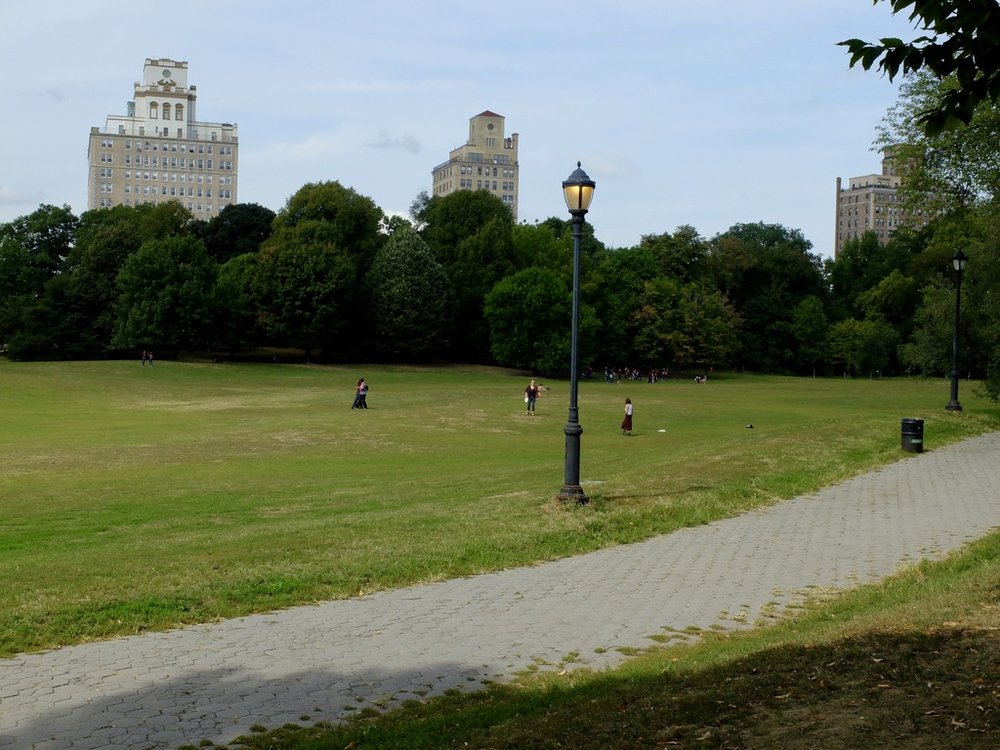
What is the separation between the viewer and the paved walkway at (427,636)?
7078mm

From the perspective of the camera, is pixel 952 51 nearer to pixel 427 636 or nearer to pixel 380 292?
pixel 427 636

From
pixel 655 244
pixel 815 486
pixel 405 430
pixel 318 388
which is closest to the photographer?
pixel 815 486

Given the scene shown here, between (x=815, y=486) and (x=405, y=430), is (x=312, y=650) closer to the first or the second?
(x=815, y=486)

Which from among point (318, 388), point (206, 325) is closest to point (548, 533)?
point (318, 388)

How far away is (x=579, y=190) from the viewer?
16.4 metres

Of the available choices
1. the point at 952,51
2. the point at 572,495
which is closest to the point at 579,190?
the point at 572,495

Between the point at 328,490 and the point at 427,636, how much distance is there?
13.1 metres

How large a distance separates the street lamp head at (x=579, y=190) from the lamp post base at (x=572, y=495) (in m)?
4.63

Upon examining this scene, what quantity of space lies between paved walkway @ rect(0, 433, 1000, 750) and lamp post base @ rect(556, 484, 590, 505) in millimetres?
2121

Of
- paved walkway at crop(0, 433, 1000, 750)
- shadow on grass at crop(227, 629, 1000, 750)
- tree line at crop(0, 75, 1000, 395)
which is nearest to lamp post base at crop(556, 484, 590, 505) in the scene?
paved walkway at crop(0, 433, 1000, 750)

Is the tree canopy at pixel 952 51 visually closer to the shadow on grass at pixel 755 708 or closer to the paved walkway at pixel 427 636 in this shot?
the shadow on grass at pixel 755 708

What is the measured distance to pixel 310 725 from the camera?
686 centimetres

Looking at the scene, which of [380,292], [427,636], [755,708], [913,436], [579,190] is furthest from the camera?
[380,292]

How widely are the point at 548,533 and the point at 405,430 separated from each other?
25726 mm
